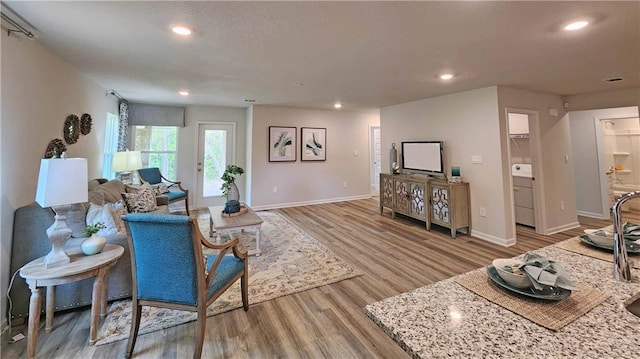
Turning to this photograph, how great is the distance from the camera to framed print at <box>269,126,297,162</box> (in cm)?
574

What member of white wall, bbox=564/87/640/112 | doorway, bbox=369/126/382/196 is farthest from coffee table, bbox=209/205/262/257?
white wall, bbox=564/87/640/112

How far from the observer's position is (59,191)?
1684mm

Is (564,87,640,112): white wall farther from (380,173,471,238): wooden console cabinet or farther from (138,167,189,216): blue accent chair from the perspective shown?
(138,167,189,216): blue accent chair

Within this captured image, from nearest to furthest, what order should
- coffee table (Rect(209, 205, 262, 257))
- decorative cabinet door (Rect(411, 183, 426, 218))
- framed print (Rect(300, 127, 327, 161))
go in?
coffee table (Rect(209, 205, 262, 257)), decorative cabinet door (Rect(411, 183, 426, 218)), framed print (Rect(300, 127, 327, 161))

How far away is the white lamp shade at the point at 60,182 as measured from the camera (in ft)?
5.40

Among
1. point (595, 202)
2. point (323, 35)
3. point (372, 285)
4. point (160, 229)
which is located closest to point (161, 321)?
point (160, 229)

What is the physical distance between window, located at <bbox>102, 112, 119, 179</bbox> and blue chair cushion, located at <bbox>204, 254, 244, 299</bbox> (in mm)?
3668

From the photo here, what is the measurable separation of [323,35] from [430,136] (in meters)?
3.16

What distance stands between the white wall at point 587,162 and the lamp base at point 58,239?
7608 millimetres

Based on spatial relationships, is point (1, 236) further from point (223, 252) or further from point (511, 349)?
point (511, 349)

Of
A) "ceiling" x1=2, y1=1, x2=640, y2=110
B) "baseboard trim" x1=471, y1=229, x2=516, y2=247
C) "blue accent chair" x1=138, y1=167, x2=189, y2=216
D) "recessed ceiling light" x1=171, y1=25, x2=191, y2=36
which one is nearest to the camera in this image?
"ceiling" x1=2, y1=1, x2=640, y2=110

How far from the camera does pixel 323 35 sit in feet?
7.10

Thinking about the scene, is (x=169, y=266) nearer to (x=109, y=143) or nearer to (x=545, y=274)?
(x=545, y=274)

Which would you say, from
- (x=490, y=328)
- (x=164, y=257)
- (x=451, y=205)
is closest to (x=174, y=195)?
(x=164, y=257)
